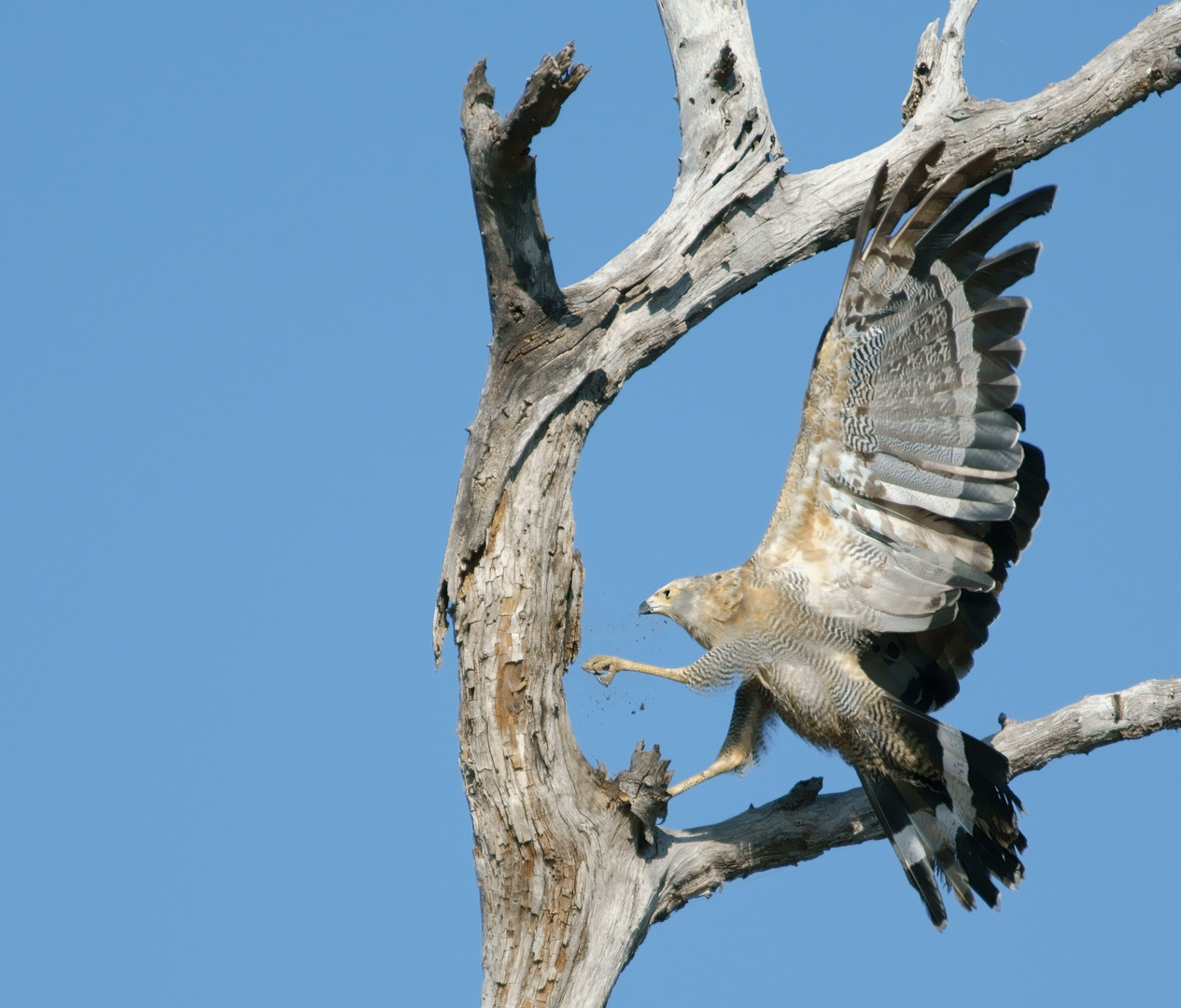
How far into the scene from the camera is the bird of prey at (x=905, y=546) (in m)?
5.27

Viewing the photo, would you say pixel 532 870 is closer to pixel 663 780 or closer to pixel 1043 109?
pixel 663 780

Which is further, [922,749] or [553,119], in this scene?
[922,749]

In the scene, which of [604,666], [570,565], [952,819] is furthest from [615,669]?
[952,819]

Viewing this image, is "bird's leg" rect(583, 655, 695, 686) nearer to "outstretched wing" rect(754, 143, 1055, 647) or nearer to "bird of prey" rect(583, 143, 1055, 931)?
"bird of prey" rect(583, 143, 1055, 931)

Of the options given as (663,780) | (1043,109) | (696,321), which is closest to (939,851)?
(663,780)

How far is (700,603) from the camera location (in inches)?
241

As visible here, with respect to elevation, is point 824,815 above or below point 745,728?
below

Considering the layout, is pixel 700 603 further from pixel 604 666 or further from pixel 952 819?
pixel 952 819

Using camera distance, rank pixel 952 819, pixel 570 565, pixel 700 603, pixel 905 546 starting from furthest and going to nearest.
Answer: pixel 700 603 → pixel 952 819 → pixel 905 546 → pixel 570 565

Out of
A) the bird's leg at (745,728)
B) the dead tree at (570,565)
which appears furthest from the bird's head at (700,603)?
the dead tree at (570,565)

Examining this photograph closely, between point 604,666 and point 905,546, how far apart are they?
1.59 metres

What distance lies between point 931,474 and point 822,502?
0.52 meters

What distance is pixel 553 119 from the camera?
465cm

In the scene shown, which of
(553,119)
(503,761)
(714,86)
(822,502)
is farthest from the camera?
(714,86)
